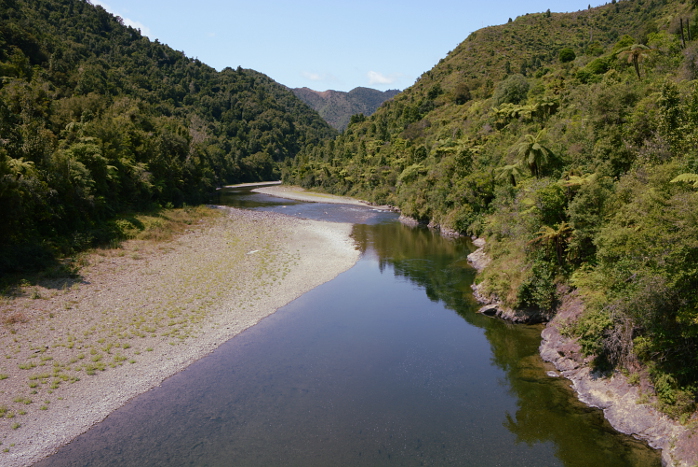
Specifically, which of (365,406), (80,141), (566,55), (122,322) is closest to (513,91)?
(566,55)

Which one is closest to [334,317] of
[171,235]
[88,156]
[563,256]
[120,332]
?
[120,332]

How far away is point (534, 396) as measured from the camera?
15625mm

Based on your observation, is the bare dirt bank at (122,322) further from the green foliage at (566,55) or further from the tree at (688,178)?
the green foliage at (566,55)

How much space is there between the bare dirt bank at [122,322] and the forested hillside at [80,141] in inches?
164

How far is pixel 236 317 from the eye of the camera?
23484mm

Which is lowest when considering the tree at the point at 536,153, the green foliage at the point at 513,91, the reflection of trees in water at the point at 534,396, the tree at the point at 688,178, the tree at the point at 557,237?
the reflection of trees in water at the point at 534,396

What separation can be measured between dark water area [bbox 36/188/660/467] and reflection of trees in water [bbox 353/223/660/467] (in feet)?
0.19

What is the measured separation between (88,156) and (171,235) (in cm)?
1028

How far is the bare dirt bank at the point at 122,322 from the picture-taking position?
46.2 ft

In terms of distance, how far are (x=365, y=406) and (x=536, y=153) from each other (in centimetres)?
2145

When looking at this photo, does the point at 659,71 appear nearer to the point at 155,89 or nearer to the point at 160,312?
the point at 160,312

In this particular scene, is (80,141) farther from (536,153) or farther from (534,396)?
(534,396)

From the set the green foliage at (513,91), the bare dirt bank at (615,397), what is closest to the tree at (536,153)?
the bare dirt bank at (615,397)

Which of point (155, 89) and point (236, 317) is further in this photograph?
point (155, 89)
